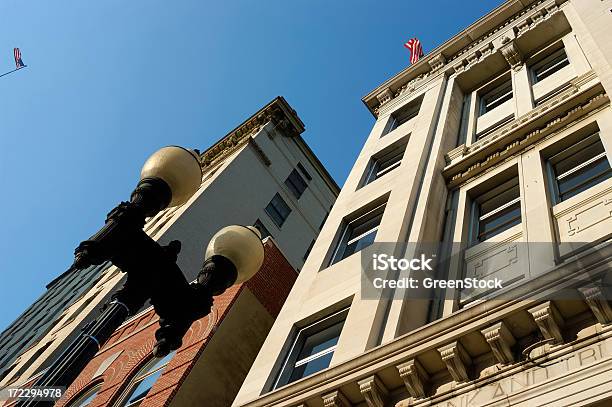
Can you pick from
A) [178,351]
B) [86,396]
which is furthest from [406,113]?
[86,396]

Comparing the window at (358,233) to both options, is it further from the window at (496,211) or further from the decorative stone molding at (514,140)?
the window at (496,211)

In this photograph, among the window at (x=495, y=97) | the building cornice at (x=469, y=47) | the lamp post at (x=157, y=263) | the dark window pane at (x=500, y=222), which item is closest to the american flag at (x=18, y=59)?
the building cornice at (x=469, y=47)

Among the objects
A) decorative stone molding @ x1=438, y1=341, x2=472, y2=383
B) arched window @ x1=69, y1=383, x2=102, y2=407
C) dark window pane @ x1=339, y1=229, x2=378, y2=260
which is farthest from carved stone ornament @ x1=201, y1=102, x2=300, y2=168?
decorative stone molding @ x1=438, y1=341, x2=472, y2=383

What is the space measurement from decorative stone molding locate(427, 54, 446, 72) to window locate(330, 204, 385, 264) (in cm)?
1206

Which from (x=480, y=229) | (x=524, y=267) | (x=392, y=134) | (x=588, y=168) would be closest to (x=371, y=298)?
(x=524, y=267)

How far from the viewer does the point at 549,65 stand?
2084 cm

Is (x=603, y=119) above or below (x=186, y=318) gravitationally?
below

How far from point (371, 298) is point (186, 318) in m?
6.10

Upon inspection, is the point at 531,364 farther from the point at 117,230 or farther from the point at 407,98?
the point at 407,98

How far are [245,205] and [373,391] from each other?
25.2 metres

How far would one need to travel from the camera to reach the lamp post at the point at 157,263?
4.78 meters

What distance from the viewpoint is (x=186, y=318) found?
219 inches

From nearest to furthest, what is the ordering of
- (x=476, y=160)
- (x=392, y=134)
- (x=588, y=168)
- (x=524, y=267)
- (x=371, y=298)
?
(x=524, y=267), (x=371, y=298), (x=588, y=168), (x=476, y=160), (x=392, y=134)

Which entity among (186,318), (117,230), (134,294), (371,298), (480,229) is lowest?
(480,229)
